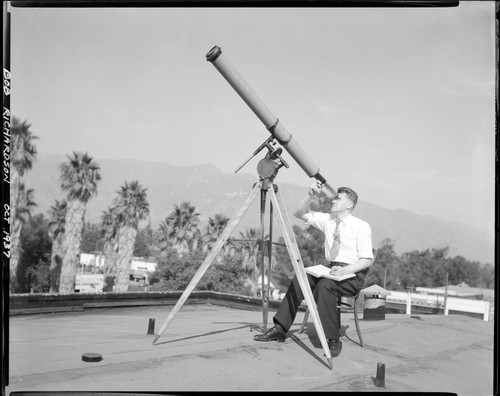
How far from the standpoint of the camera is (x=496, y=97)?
3.30 metres

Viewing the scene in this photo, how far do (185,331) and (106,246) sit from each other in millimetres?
30025

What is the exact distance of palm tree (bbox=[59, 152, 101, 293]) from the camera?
23641 mm

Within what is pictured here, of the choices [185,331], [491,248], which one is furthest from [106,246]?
[491,248]

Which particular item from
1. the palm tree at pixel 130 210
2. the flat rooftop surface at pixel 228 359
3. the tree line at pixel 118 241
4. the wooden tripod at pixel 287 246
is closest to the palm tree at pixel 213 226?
the tree line at pixel 118 241

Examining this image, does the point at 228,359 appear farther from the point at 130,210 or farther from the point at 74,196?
the point at 130,210

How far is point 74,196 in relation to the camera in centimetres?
2389

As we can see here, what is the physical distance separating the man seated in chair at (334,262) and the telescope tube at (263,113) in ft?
0.56

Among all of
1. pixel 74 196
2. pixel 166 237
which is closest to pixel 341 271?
pixel 74 196

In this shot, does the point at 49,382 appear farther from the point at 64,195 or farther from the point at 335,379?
the point at 64,195

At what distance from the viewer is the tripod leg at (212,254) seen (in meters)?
3.76

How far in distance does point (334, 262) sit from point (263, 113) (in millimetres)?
1450

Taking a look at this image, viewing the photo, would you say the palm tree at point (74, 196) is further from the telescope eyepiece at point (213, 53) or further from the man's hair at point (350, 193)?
the telescope eyepiece at point (213, 53)

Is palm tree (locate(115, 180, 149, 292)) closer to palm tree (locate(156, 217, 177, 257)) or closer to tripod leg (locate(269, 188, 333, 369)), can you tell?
palm tree (locate(156, 217, 177, 257))

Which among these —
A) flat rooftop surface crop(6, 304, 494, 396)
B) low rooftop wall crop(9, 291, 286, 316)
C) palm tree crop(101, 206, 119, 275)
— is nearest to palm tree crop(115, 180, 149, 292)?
palm tree crop(101, 206, 119, 275)
